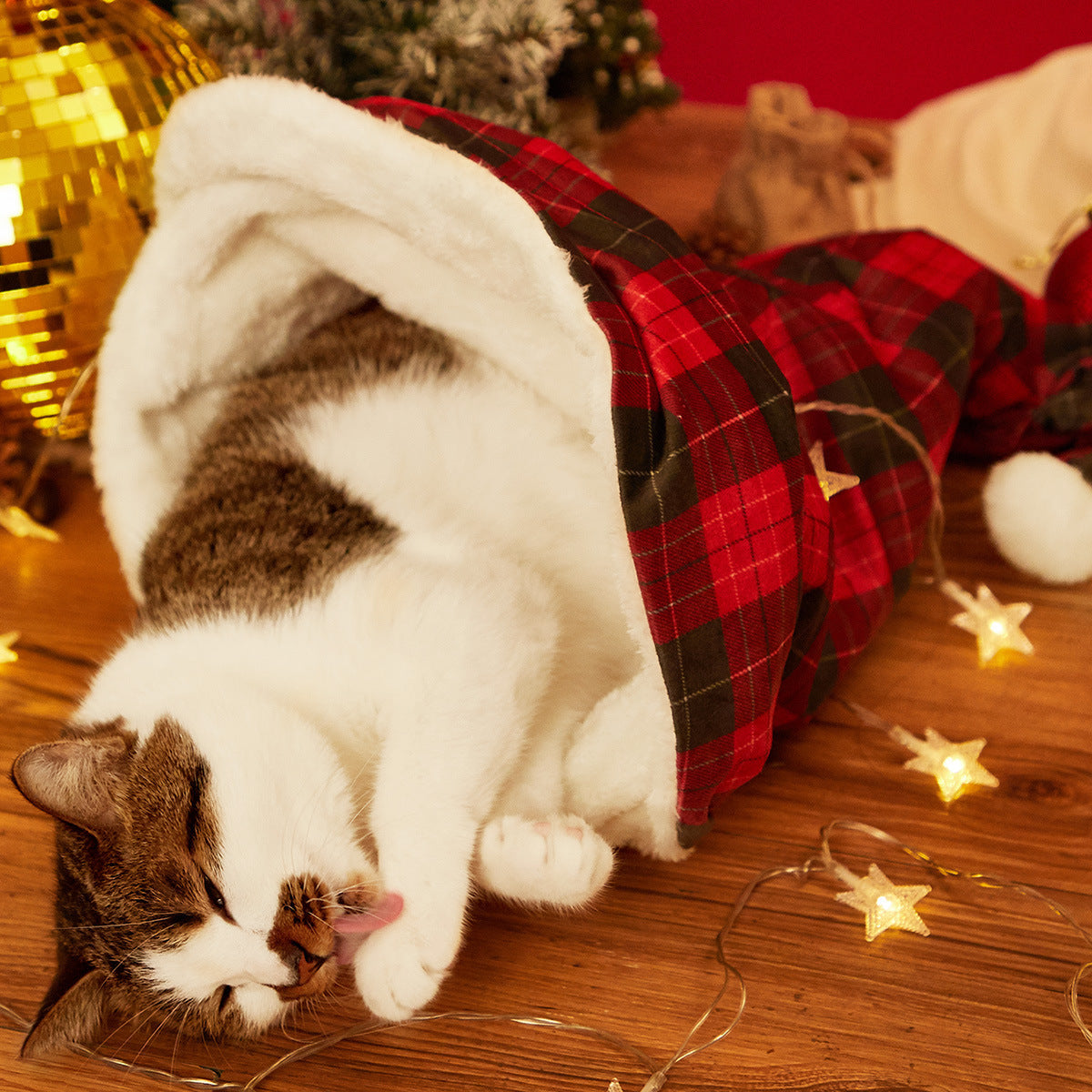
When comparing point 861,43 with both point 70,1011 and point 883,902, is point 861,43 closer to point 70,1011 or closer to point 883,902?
point 883,902

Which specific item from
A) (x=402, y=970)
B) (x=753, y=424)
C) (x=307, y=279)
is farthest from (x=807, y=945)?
(x=307, y=279)

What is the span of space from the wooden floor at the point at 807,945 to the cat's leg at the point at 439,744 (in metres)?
0.11

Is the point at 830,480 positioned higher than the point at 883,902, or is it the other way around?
the point at 830,480

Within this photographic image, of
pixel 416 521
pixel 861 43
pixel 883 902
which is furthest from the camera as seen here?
pixel 861 43

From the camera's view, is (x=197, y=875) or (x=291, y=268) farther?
(x=291, y=268)

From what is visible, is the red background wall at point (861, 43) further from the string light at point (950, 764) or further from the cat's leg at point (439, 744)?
the cat's leg at point (439, 744)

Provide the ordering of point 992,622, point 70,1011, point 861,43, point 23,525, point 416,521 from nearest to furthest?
point 70,1011 → point 416,521 → point 992,622 → point 23,525 → point 861,43

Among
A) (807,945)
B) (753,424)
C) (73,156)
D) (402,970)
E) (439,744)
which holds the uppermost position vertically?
(73,156)

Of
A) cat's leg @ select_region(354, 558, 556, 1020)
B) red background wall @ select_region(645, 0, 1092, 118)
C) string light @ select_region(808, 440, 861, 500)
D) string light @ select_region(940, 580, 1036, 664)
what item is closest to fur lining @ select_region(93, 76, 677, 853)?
cat's leg @ select_region(354, 558, 556, 1020)

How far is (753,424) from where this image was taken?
0.78 m

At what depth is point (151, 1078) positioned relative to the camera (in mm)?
771

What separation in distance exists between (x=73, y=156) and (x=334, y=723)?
2.48 ft

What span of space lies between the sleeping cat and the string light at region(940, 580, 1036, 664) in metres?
0.43

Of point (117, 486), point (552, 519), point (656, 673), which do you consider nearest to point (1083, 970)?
point (656, 673)
